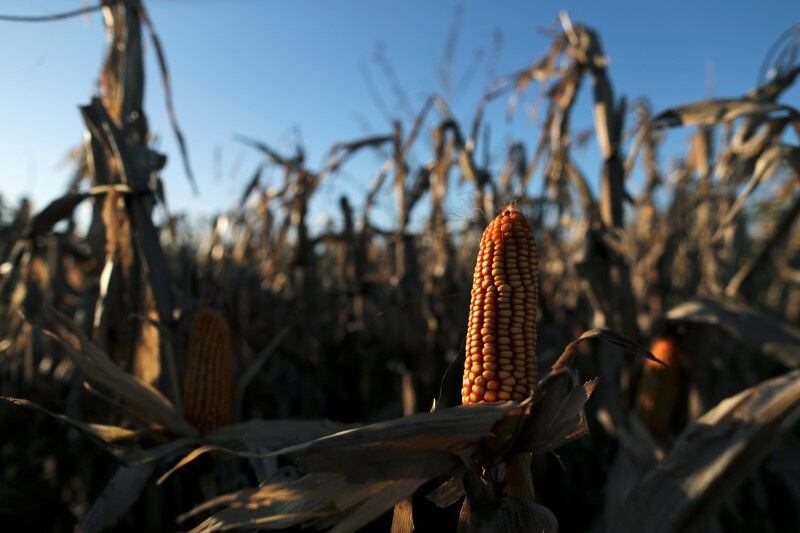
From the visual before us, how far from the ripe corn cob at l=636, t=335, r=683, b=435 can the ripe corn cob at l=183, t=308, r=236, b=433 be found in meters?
2.18

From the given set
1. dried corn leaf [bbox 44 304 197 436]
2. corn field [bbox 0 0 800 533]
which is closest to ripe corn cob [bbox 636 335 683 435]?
corn field [bbox 0 0 800 533]

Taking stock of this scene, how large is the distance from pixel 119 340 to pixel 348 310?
300 centimetres

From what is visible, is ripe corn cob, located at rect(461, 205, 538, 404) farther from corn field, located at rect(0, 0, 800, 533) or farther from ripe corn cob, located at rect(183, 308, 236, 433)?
ripe corn cob, located at rect(183, 308, 236, 433)

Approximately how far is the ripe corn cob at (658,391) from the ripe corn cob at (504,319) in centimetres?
188

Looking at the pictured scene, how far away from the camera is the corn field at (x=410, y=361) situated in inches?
55.6

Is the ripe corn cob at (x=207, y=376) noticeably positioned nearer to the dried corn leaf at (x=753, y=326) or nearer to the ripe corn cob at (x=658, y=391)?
the ripe corn cob at (x=658, y=391)

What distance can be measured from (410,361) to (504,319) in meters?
3.06

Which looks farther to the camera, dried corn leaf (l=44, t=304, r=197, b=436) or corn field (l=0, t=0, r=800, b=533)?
dried corn leaf (l=44, t=304, r=197, b=436)

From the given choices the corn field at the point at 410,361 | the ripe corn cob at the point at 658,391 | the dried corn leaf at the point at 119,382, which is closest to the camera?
the corn field at the point at 410,361

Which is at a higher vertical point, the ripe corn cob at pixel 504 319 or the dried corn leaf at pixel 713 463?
the ripe corn cob at pixel 504 319

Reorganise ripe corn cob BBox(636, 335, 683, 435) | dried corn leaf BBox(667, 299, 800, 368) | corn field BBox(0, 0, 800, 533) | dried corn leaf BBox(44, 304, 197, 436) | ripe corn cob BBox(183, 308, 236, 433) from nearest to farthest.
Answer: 1. corn field BBox(0, 0, 800, 533)
2. dried corn leaf BBox(44, 304, 197, 436)
3. ripe corn cob BBox(183, 308, 236, 433)
4. dried corn leaf BBox(667, 299, 800, 368)
5. ripe corn cob BBox(636, 335, 683, 435)

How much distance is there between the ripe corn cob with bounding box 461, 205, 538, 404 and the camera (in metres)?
1.45

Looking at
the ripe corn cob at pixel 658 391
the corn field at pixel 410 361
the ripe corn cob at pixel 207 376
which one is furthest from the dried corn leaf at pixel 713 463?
the ripe corn cob at pixel 658 391

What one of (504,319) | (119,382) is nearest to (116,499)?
(119,382)
